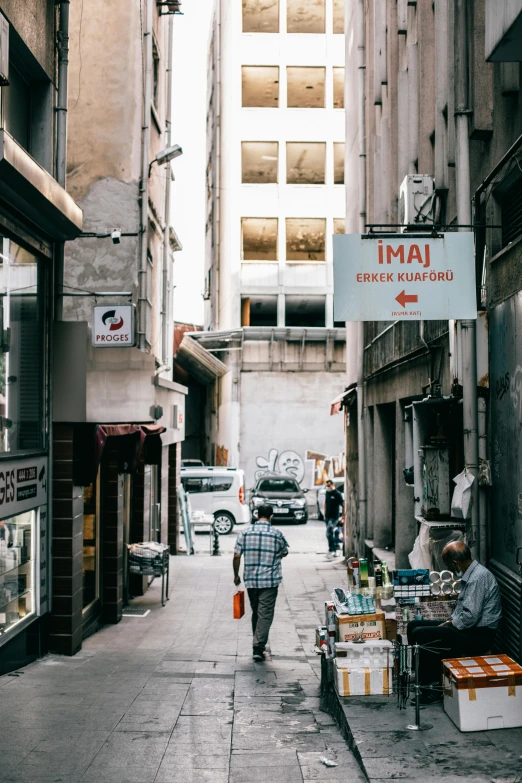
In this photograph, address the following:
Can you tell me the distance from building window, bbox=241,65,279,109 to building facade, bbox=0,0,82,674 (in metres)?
30.5

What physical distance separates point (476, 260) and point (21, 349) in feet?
16.8

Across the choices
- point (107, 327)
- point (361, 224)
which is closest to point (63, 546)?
point (107, 327)

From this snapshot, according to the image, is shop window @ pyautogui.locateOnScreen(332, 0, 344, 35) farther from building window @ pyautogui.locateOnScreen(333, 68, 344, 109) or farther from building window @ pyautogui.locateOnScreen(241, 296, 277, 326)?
building window @ pyautogui.locateOnScreen(241, 296, 277, 326)

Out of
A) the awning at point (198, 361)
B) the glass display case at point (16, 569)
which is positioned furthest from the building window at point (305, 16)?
the glass display case at point (16, 569)

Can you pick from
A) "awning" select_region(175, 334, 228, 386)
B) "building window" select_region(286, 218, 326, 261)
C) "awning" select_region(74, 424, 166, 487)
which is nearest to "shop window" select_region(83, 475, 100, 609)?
"awning" select_region(74, 424, 166, 487)

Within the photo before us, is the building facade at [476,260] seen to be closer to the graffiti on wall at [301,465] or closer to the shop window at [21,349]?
the shop window at [21,349]

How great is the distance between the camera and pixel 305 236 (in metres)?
40.8

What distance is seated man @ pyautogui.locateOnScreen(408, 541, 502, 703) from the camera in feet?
25.9

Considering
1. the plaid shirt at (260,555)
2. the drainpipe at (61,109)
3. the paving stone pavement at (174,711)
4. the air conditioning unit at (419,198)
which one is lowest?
the paving stone pavement at (174,711)

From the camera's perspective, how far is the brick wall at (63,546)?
37.6 ft

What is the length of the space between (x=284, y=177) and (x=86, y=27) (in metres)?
25.9

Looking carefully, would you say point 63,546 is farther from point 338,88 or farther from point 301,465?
point 338,88

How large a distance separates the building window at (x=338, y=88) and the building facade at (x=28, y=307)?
3116cm

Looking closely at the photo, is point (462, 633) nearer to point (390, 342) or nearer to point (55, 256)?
point (55, 256)
